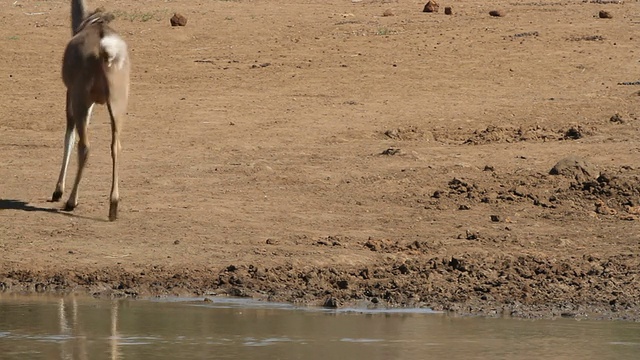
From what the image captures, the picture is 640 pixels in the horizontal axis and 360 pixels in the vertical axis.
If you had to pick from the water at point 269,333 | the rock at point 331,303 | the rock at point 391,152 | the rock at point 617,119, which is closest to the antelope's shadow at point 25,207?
the water at point 269,333

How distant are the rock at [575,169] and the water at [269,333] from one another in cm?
383

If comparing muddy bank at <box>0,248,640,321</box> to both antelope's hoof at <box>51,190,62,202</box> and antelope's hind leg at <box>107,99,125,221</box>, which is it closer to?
antelope's hind leg at <box>107,99,125,221</box>

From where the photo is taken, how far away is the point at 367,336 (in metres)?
7.16

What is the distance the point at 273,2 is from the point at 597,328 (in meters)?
15.8

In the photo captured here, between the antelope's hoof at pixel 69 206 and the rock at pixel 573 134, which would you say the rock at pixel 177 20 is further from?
the antelope's hoof at pixel 69 206

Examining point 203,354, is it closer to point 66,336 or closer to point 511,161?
point 66,336

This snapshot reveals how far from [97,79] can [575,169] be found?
13.4 ft

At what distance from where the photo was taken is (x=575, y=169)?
38.0 feet

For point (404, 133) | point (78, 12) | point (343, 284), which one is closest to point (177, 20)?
point (404, 133)

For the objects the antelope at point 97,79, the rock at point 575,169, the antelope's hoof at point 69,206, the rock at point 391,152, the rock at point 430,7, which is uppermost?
the rock at point 430,7

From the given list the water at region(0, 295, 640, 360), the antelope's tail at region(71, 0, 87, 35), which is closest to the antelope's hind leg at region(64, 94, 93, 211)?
the antelope's tail at region(71, 0, 87, 35)

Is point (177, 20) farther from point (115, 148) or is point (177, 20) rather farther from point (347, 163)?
point (115, 148)

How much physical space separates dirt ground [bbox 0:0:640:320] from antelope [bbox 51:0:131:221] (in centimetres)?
45

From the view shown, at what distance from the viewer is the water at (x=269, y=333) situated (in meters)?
6.71
